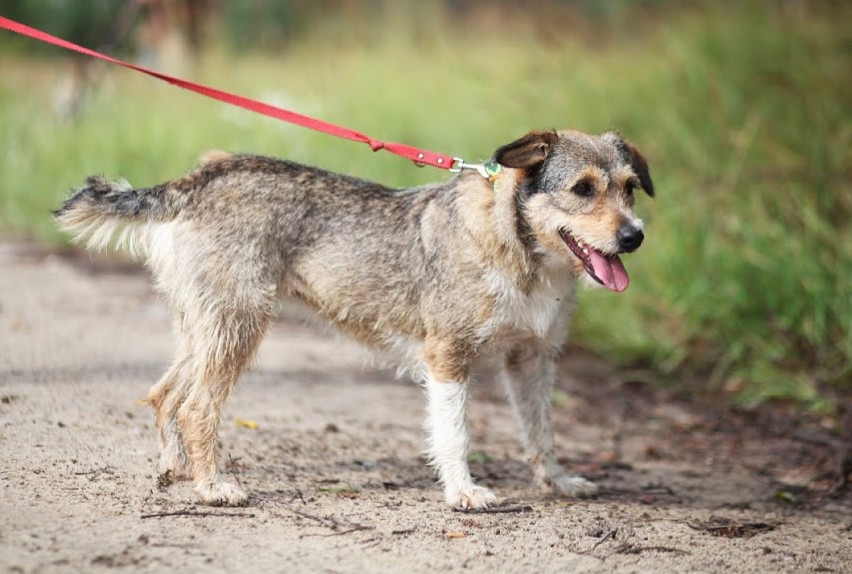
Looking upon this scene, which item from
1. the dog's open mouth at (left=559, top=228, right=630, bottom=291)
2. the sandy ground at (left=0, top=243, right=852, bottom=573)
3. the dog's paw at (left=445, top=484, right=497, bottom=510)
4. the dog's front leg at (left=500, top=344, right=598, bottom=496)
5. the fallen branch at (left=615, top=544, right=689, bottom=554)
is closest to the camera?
the sandy ground at (left=0, top=243, right=852, bottom=573)

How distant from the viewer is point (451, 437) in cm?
493

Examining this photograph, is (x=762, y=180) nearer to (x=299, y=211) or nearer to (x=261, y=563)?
(x=299, y=211)

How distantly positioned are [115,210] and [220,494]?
4.53 feet

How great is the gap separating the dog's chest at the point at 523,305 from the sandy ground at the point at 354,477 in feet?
2.77

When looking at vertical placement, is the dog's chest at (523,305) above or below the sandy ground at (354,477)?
above

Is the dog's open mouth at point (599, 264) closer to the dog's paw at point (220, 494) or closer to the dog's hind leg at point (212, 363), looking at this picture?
the dog's hind leg at point (212, 363)

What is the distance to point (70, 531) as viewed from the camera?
392 cm

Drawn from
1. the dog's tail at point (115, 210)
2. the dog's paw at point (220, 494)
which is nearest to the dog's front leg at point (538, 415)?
the dog's paw at point (220, 494)

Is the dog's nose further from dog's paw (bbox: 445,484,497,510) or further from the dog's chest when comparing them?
dog's paw (bbox: 445,484,497,510)

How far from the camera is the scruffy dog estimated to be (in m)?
4.75

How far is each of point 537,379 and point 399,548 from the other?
5.11 ft

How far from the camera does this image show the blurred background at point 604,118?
8094 millimetres

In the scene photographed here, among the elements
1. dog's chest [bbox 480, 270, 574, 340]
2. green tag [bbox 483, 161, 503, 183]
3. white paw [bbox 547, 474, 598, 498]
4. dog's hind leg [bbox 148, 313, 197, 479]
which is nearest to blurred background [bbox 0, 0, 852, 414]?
white paw [bbox 547, 474, 598, 498]

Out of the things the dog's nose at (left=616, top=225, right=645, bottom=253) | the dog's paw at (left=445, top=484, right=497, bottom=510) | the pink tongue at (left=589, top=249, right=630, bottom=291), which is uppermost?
the dog's nose at (left=616, top=225, right=645, bottom=253)
